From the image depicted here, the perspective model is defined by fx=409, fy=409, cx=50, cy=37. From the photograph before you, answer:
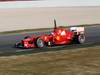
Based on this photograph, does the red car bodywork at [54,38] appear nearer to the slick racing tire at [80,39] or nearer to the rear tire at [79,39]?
the rear tire at [79,39]

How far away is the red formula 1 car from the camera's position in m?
23.0

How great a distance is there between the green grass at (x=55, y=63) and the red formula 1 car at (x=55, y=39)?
2606 millimetres

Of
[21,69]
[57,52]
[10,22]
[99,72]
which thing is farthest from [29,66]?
[10,22]

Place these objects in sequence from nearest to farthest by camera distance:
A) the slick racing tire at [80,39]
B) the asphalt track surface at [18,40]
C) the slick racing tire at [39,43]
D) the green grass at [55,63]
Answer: the green grass at [55,63] < the asphalt track surface at [18,40] < the slick racing tire at [39,43] < the slick racing tire at [80,39]

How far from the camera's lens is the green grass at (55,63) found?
15000mm

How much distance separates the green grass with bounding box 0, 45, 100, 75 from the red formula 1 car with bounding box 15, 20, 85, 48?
2606mm

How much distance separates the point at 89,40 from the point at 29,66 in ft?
33.3

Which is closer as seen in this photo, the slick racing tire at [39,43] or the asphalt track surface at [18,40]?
the asphalt track surface at [18,40]

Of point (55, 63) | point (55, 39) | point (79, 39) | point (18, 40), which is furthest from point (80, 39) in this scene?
point (55, 63)

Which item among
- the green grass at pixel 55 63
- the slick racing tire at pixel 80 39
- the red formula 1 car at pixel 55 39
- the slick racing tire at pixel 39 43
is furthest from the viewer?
the slick racing tire at pixel 80 39

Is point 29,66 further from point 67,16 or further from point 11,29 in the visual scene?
point 67,16

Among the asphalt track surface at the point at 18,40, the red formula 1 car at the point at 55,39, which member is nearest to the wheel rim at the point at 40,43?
the red formula 1 car at the point at 55,39

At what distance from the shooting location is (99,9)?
4547cm

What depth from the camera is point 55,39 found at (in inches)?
945
